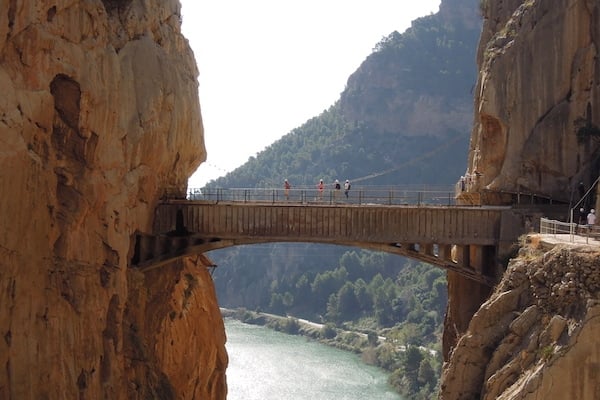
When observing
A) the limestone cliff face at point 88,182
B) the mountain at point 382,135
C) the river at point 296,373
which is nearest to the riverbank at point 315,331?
the river at point 296,373

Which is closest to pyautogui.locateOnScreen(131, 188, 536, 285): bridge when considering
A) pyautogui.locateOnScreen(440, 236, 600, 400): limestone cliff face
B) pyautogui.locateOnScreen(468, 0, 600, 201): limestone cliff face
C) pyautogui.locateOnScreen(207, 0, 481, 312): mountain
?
pyautogui.locateOnScreen(468, 0, 600, 201): limestone cliff face

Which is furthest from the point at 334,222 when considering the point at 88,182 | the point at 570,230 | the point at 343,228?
the point at 570,230

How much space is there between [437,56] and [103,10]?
166 meters

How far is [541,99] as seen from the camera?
30.9 metres

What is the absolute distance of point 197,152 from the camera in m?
32.3

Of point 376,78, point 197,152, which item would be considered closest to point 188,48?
point 197,152

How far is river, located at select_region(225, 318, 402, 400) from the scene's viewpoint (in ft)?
227

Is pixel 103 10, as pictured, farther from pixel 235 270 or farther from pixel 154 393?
pixel 235 270

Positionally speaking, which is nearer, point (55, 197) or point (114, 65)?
point (55, 197)

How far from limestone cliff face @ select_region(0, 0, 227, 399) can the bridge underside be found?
2.69ft

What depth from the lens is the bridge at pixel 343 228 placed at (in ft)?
93.2

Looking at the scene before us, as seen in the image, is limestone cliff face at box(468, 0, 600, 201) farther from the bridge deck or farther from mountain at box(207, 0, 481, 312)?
mountain at box(207, 0, 481, 312)

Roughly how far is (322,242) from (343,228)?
842mm

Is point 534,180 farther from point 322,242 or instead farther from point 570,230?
point 570,230
